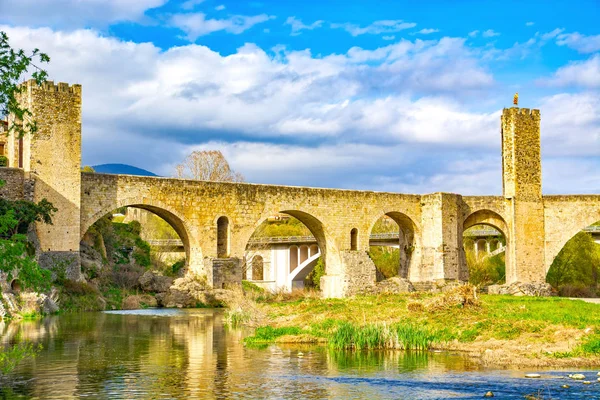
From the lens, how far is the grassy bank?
51.9 ft

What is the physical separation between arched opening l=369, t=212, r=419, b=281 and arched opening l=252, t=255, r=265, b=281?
27.1 feet

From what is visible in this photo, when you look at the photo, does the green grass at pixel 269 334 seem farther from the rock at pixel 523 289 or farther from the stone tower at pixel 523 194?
the stone tower at pixel 523 194

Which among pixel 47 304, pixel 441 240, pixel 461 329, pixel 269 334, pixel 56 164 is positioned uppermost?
pixel 56 164

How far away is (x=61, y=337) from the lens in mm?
19047

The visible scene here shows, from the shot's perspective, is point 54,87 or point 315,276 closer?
point 54,87

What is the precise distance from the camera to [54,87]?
2781cm

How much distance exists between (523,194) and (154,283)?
17629 mm

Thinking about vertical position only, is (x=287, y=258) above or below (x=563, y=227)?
below

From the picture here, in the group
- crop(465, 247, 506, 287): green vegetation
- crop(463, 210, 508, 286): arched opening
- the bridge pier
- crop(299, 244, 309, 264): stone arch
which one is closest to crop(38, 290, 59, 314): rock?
the bridge pier

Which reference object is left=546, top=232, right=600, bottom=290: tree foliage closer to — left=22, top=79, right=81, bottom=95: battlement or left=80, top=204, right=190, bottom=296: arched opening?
left=80, top=204, right=190, bottom=296: arched opening

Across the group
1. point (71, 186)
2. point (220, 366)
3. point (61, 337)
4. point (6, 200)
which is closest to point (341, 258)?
Answer: point (71, 186)

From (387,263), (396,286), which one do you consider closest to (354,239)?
(396,286)

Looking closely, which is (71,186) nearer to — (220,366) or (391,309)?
(391,309)

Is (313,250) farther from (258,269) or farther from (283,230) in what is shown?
(283,230)
